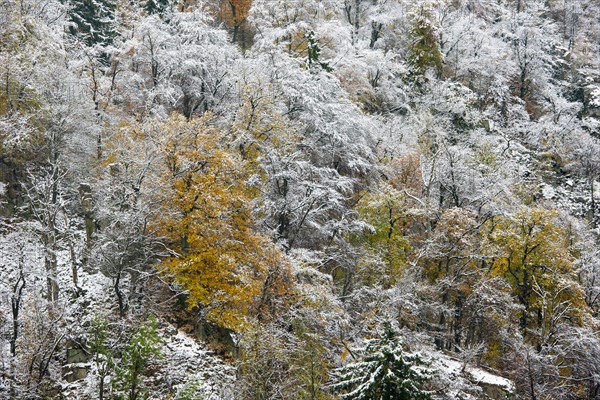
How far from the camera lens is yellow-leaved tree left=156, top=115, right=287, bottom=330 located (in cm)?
2192

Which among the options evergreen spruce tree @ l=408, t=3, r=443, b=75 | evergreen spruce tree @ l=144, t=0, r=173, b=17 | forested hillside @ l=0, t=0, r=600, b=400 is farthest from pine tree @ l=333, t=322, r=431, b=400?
evergreen spruce tree @ l=144, t=0, r=173, b=17

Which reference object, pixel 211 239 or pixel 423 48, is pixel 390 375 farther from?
pixel 423 48

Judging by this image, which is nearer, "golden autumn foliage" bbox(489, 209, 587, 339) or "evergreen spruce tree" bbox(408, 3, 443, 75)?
"golden autumn foliage" bbox(489, 209, 587, 339)

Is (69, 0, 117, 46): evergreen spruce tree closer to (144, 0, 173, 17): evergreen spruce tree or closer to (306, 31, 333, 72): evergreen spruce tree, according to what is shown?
(144, 0, 173, 17): evergreen spruce tree

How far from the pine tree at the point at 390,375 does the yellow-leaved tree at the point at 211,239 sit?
719cm

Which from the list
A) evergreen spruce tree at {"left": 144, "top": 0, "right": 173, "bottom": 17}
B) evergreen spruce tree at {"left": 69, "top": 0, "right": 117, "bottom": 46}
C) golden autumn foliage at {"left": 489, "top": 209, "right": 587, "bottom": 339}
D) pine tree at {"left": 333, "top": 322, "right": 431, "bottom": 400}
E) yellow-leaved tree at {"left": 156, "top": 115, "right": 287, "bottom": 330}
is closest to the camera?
pine tree at {"left": 333, "top": 322, "right": 431, "bottom": 400}

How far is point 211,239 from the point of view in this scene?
2242 centimetres

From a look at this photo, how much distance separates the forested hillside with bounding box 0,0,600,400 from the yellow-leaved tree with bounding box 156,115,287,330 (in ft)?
0.39

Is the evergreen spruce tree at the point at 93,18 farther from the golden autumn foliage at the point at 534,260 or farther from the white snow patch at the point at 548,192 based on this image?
the white snow patch at the point at 548,192

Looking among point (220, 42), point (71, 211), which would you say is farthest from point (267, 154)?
point (220, 42)

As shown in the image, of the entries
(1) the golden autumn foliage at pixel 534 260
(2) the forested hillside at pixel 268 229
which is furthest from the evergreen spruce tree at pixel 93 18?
(1) the golden autumn foliage at pixel 534 260

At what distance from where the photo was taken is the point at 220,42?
39.1 m

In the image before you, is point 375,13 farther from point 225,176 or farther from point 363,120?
point 225,176

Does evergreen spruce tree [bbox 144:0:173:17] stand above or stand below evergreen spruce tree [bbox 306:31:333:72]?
above
